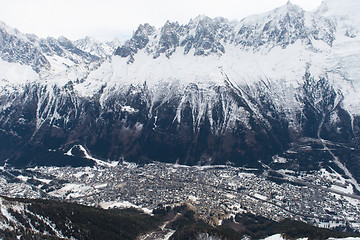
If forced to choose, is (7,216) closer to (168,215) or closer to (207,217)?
(168,215)

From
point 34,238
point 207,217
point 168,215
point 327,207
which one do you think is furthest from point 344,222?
point 34,238

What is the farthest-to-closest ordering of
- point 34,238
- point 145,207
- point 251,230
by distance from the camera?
point 145,207 < point 251,230 < point 34,238

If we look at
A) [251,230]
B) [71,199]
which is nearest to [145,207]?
[71,199]

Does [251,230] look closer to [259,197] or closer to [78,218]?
[259,197]

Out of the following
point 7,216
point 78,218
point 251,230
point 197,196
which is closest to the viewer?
point 7,216

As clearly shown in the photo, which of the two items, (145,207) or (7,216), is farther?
(145,207)

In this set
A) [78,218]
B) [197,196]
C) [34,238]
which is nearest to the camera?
[34,238]

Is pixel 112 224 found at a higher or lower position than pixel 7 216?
lower

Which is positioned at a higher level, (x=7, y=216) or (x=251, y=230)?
(x=7, y=216)

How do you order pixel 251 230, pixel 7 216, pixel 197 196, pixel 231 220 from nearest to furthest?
pixel 7 216, pixel 251 230, pixel 231 220, pixel 197 196
